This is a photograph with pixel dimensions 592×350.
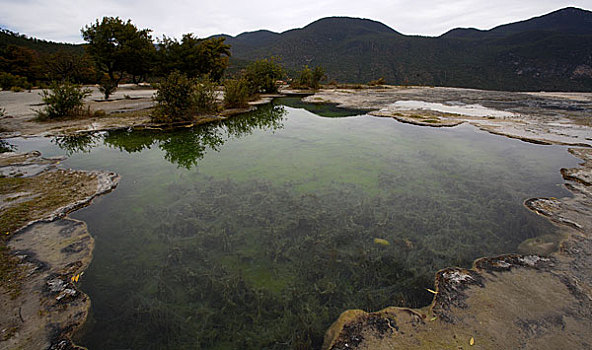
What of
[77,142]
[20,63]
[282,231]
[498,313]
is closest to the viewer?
[498,313]

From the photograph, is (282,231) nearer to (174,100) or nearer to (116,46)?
(174,100)

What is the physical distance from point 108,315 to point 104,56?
89.0 ft

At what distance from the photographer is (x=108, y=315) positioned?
7.18 ft

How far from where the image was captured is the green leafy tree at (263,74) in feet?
64.0

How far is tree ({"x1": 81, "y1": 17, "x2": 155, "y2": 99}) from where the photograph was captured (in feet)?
71.3

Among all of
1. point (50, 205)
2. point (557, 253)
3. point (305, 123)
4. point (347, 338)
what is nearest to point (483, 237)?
point (557, 253)

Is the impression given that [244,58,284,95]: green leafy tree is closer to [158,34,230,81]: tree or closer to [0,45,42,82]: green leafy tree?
[158,34,230,81]: tree

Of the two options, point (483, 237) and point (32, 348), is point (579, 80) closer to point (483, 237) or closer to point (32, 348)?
point (483, 237)

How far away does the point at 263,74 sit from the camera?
20.5 meters

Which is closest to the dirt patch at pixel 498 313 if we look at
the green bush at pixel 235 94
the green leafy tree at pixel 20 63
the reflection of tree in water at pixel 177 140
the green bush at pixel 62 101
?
the reflection of tree in water at pixel 177 140

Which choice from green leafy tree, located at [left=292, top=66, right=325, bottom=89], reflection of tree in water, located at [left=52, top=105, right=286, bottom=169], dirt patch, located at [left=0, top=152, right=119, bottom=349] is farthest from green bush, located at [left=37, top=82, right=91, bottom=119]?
green leafy tree, located at [left=292, top=66, right=325, bottom=89]

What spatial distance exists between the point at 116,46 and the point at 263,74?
13.8 m

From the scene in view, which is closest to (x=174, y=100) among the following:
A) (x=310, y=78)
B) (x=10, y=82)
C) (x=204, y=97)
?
(x=204, y=97)

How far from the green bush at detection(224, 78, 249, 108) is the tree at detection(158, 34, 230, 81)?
1187 centimetres
